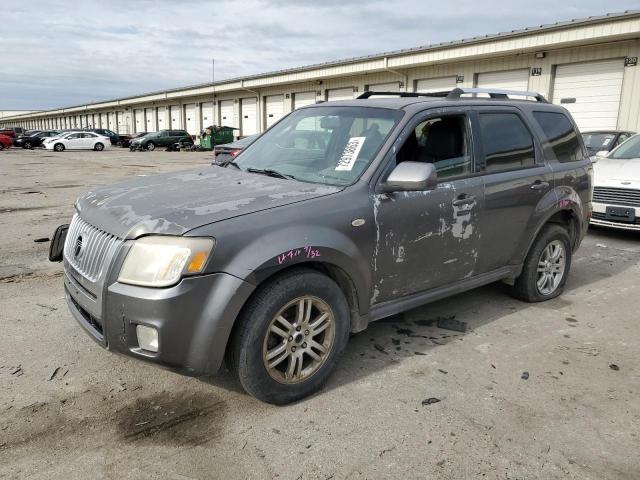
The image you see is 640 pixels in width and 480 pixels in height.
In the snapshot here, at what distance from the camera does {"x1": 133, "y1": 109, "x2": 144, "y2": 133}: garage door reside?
60037mm

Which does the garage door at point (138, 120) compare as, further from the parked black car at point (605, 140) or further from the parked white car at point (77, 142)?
the parked black car at point (605, 140)

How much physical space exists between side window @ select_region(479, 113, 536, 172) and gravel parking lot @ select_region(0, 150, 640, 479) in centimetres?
136

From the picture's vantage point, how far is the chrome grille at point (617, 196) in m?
7.32

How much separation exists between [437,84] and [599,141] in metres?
11.3

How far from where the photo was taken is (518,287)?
4.82 metres

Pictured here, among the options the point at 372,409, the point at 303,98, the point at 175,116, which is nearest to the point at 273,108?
the point at 303,98

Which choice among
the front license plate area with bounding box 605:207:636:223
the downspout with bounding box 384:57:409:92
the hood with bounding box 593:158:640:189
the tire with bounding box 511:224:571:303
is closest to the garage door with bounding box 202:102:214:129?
the downspout with bounding box 384:57:409:92

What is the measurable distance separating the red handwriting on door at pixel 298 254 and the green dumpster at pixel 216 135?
115ft

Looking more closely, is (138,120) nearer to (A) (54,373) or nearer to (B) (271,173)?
(B) (271,173)

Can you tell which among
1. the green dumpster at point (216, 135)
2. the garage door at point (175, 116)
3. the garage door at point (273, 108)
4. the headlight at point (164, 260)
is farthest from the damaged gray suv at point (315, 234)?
the garage door at point (175, 116)

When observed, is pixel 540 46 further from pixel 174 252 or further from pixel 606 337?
pixel 174 252

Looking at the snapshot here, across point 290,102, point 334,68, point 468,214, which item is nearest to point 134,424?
point 468,214

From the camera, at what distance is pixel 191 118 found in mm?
47594

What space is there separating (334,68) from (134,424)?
27.0 meters
